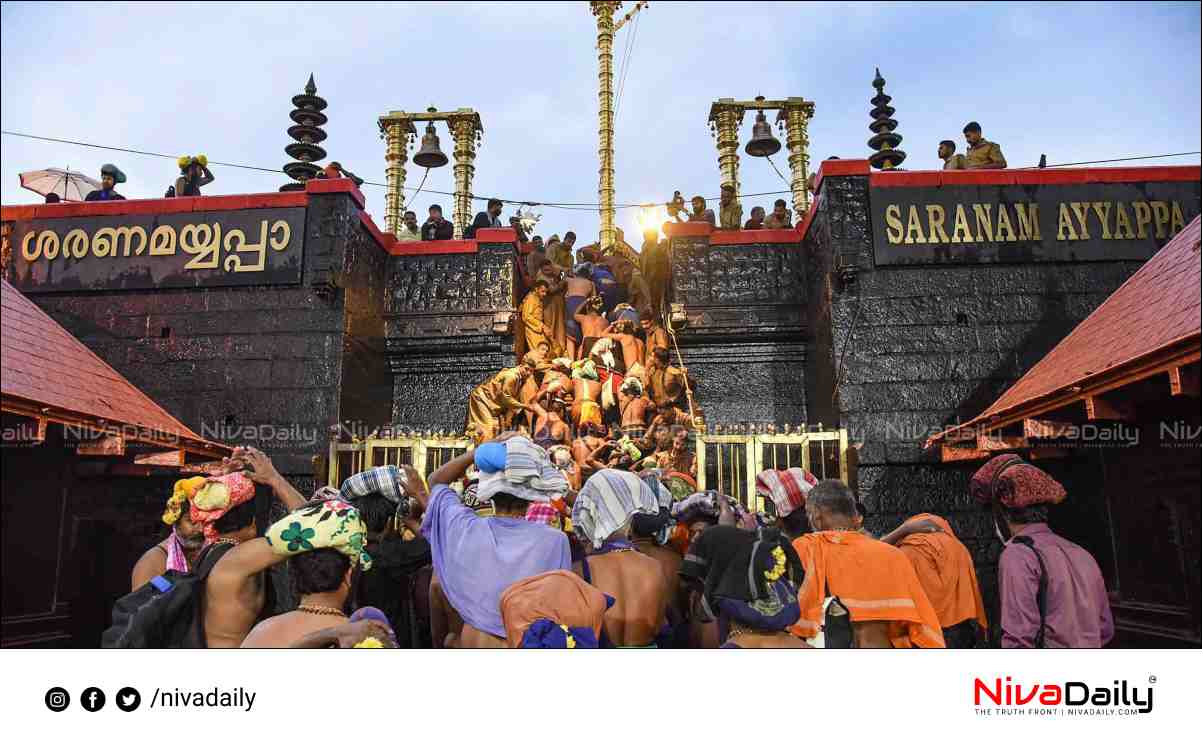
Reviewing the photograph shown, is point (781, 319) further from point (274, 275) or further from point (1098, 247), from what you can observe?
point (274, 275)

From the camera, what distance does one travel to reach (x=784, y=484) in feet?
13.8

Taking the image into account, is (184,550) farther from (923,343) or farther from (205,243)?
(923,343)

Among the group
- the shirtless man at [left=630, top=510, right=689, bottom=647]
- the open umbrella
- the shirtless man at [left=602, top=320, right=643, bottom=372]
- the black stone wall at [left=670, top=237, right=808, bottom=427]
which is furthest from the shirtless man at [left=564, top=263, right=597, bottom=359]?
the shirtless man at [left=630, top=510, right=689, bottom=647]

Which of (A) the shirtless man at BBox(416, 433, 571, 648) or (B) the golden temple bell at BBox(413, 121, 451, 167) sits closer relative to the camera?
(A) the shirtless man at BBox(416, 433, 571, 648)

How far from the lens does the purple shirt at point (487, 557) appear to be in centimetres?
310

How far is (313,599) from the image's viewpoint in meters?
2.88

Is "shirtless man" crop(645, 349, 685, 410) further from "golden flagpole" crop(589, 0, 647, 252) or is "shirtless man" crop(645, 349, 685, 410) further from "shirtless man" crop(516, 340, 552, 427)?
"golden flagpole" crop(589, 0, 647, 252)

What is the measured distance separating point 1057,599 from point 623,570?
2042 millimetres

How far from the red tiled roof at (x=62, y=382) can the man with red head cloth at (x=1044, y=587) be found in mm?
5257

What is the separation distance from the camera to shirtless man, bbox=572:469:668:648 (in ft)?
11.3

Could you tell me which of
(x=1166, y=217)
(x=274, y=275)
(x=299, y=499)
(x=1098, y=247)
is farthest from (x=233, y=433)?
(x=1166, y=217)

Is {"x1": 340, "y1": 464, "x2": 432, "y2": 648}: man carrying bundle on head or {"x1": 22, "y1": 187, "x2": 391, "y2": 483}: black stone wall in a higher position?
{"x1": 22, "y1": 187, "x2": 391, "y2": 483}: black stone wall
